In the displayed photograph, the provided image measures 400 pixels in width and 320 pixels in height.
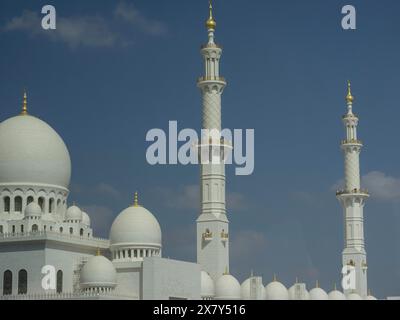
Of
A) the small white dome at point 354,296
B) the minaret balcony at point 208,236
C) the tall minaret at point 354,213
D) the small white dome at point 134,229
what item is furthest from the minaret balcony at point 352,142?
the small white dome at point 134,229

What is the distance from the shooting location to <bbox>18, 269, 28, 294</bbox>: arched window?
3569 centimetres

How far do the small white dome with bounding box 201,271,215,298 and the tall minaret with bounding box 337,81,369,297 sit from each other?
12349mm

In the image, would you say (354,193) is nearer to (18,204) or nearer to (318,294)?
(318,294)

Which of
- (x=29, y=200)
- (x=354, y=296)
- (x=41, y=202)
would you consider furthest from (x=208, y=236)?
(x=354, y=296)

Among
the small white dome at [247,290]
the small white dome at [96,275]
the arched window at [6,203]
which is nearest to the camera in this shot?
the small white dome at [96,275]

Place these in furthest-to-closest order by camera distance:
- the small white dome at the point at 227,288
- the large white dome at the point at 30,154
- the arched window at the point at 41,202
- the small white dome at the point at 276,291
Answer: the small white dome at the point at 276,291 < the small white dome at the point at 227,288 < the arched window at the point at 41,202 < the large white dome at the point at 30,154

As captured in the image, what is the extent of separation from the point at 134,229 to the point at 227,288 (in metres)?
5.58

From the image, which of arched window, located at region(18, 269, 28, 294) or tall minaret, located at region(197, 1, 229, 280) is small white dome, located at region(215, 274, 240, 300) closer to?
tall minaret, located at region(197, 1, 229, 280)

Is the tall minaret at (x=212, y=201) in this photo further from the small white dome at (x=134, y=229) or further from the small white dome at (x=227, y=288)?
the small white dome at (x=134, y=229)

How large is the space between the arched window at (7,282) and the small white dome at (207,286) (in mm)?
8436

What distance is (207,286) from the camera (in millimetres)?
39781

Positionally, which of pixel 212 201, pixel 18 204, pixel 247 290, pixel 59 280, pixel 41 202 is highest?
pixel 212 201

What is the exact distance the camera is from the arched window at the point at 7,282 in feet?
118
